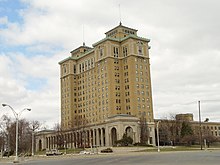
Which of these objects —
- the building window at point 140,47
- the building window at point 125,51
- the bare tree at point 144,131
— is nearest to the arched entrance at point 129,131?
the bare tree at point 144,131

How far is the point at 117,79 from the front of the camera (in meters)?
132

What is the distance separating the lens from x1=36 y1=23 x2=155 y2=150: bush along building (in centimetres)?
11944

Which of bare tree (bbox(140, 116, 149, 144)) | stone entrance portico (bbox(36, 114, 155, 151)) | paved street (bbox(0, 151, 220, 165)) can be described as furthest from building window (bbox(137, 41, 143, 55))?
paved street (bbox(0, 151, 220, 165))

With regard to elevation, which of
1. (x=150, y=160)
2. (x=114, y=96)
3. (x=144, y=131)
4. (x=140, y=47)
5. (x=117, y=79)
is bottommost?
(x=150, y=160)

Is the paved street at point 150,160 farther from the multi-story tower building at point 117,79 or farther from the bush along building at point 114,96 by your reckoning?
the multi-story tower building at point 117,79

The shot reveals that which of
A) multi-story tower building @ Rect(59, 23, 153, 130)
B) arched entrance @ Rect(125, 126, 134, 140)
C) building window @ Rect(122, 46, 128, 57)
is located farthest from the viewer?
building window @ Rect(122, 46, 128, 57)

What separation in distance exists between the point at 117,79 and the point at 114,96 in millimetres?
7657

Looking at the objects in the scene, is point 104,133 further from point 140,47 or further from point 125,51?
point 140,47

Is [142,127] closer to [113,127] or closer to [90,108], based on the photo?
[113,127]

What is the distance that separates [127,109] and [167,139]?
74.4 ft

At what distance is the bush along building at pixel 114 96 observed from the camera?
11944cm

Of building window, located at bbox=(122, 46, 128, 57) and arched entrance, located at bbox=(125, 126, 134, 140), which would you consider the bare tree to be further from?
building window, located at bbox=(122, 46, 128, 57)

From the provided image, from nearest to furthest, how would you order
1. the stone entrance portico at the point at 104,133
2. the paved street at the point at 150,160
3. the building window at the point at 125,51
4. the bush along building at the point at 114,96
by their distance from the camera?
the paved street at the point at 150,160 → the stone entrance portico at the point at 104,133 → the bush along building at the point at 114,96 → the building window at the point at 125,51

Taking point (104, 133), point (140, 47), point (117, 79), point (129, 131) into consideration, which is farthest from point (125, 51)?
point (104, 133)
